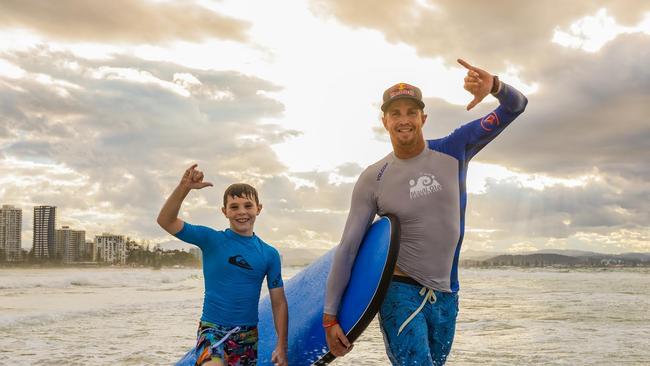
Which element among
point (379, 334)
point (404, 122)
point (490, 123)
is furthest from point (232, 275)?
point (379, 334)

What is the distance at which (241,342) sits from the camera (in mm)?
3553

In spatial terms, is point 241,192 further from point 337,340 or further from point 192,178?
point 337,340

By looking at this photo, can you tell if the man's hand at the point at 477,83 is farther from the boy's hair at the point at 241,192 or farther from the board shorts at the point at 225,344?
the board shorts at the point at 225,344

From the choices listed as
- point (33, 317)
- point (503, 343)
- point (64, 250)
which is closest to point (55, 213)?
point (64, 250)

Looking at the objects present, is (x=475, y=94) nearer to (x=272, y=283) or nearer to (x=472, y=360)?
(x=272, y=283)

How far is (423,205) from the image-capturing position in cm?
324

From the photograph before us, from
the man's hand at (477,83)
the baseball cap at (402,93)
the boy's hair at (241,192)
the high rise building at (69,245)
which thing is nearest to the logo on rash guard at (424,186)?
the baseball cap at (402,93)

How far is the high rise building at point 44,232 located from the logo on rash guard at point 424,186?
85117mm

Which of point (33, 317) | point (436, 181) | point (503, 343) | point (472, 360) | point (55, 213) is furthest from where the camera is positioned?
point (55, 213)

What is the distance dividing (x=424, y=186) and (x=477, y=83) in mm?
670

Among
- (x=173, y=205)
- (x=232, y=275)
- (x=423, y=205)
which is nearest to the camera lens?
(x=423, y=205)

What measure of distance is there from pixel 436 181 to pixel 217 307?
146cm

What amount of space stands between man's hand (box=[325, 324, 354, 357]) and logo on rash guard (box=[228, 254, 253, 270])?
65 centimetres

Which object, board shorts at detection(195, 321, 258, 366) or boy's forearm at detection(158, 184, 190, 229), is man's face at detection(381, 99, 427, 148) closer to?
boy's forearm at detection(158, 184, 190, 229)
